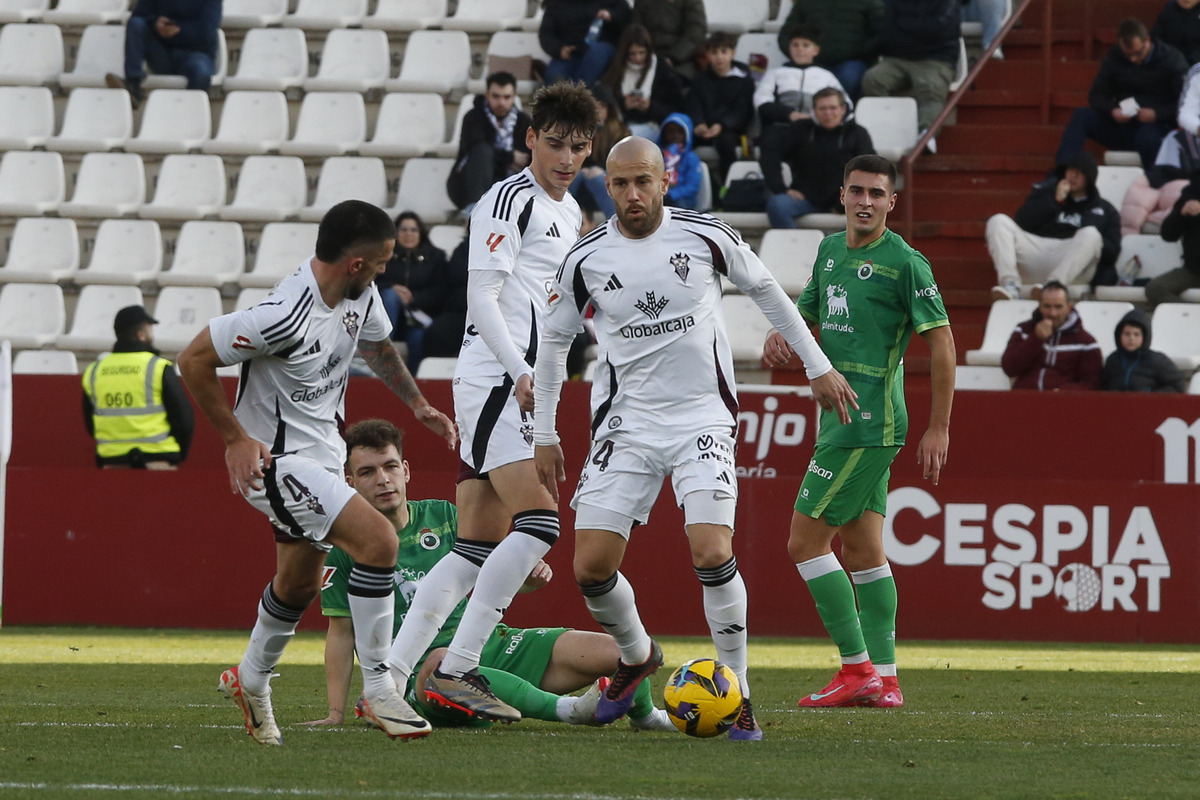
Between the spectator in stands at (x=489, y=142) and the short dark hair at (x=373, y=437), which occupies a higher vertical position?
the spectator in stands at (x=489, y=142)

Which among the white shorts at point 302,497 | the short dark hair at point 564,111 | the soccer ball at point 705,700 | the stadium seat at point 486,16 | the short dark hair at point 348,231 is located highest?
the stadium seat at point 486,16

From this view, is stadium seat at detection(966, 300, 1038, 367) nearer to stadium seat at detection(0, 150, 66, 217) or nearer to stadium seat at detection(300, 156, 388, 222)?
stadium seat at detection(300, 156, 388, 222)

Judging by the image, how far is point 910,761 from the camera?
17.8ft

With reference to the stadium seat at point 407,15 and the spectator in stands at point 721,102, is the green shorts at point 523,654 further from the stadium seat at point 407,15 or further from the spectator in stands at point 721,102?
the stadium seat at point 407,15

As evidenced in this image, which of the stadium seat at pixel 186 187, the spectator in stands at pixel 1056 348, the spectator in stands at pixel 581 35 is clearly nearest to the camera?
the spectator in stands at pixel 1056 348

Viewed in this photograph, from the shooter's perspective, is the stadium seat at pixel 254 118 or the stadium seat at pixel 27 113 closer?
the stadium seat at pixel 254 118

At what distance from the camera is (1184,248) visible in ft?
44.5

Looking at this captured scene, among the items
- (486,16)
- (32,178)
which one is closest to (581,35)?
(486,16)

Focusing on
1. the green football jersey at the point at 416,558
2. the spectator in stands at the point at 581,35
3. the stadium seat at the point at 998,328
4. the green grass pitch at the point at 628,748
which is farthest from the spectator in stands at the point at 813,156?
the green football jersey at the point at 416,558

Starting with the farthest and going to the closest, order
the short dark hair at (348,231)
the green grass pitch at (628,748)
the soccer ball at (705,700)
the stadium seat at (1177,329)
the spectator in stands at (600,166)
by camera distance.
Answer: the spectator in stands at (600,166), the stadium seat at (1177,329), the soccer ball at (705,700), the short dark hair at (348,231), the green grass pitch at (628,748)

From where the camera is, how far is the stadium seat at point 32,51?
17.2 m

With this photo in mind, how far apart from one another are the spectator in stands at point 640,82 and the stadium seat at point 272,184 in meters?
3.06

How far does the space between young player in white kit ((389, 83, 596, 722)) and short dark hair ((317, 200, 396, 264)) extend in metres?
0.81

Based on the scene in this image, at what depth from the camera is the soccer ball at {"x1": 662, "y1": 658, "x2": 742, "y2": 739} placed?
598 cm
